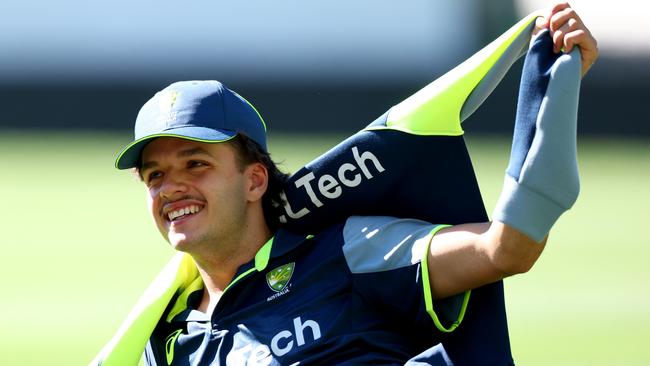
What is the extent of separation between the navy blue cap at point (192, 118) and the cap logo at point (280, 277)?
0.42 meters

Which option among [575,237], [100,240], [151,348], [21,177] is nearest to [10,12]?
[21,177]

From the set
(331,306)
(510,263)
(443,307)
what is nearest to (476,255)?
(510,263)

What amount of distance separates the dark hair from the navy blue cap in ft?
0.10

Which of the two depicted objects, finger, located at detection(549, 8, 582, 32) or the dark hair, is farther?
the dark hair

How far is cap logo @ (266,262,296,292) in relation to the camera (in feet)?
12.1

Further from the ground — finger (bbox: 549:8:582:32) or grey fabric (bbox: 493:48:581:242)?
finger (bbox: 549:8:582:32)

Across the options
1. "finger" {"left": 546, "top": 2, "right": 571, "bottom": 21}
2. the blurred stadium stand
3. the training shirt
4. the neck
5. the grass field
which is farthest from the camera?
the blurred stadium stand

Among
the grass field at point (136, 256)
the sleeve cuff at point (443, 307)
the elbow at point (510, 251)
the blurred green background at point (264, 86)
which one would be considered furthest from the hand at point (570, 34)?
the blurred green background at point (264, 86)

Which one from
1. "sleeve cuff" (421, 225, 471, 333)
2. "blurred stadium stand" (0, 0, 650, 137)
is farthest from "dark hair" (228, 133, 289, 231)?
"blurred stadium stand" (0, 0, 650, 137)

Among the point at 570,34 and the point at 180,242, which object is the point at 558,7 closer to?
the point at 570,34

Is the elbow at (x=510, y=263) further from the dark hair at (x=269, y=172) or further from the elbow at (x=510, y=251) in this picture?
the dark hair at (x=269, y=172)

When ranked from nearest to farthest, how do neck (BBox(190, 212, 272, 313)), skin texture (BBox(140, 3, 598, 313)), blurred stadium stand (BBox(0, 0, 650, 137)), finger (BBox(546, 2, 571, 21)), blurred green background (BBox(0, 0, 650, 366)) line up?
finger (BBox(546, 2, 571, 21)), skin texture (BBox(140, 3, 598, 313)), neck (BBox(190, 212, 272, 313)), blurred green background (BBox(0, 0, 650, 366)), blurred stadium stand (BBox(0, 0, 650, 137))

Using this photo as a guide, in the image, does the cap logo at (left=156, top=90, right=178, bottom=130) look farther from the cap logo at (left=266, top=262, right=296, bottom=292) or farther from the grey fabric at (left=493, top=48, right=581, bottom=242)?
the grey fabric at (left=493, top=48, right=581, bottom=242)

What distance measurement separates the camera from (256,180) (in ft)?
12.7
